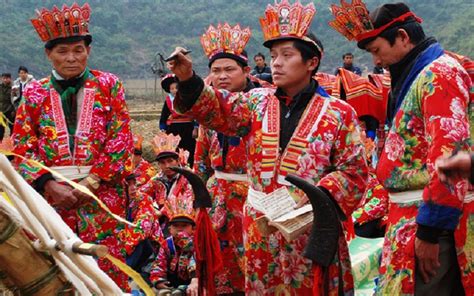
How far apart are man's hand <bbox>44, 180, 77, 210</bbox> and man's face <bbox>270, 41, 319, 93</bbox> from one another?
1.33 metres

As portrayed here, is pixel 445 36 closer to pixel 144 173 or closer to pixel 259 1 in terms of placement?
pixel 259 1

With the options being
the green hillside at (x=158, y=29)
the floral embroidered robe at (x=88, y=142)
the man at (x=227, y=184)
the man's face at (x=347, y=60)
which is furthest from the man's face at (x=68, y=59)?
the green hillside at (x=158, y=29)

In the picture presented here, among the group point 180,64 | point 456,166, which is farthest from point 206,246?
point 456,166

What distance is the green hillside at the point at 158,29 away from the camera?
40.3m

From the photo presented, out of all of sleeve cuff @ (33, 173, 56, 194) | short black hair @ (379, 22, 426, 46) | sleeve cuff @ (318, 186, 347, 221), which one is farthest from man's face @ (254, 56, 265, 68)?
short black hair @ (379, 22, 426, 46)

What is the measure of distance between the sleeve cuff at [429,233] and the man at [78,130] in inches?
80.4

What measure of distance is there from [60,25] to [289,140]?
160cm

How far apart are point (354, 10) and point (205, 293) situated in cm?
191

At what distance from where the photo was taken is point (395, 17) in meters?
3.54

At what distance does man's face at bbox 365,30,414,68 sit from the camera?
3.54 m

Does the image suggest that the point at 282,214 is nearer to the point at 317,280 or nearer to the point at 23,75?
the point at 317,280

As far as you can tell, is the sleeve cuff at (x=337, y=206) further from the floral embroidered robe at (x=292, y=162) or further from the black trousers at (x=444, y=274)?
the black trousers at (x=444, y=274)

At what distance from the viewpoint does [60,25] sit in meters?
4.55

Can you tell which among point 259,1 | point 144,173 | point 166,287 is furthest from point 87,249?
point 259,1
